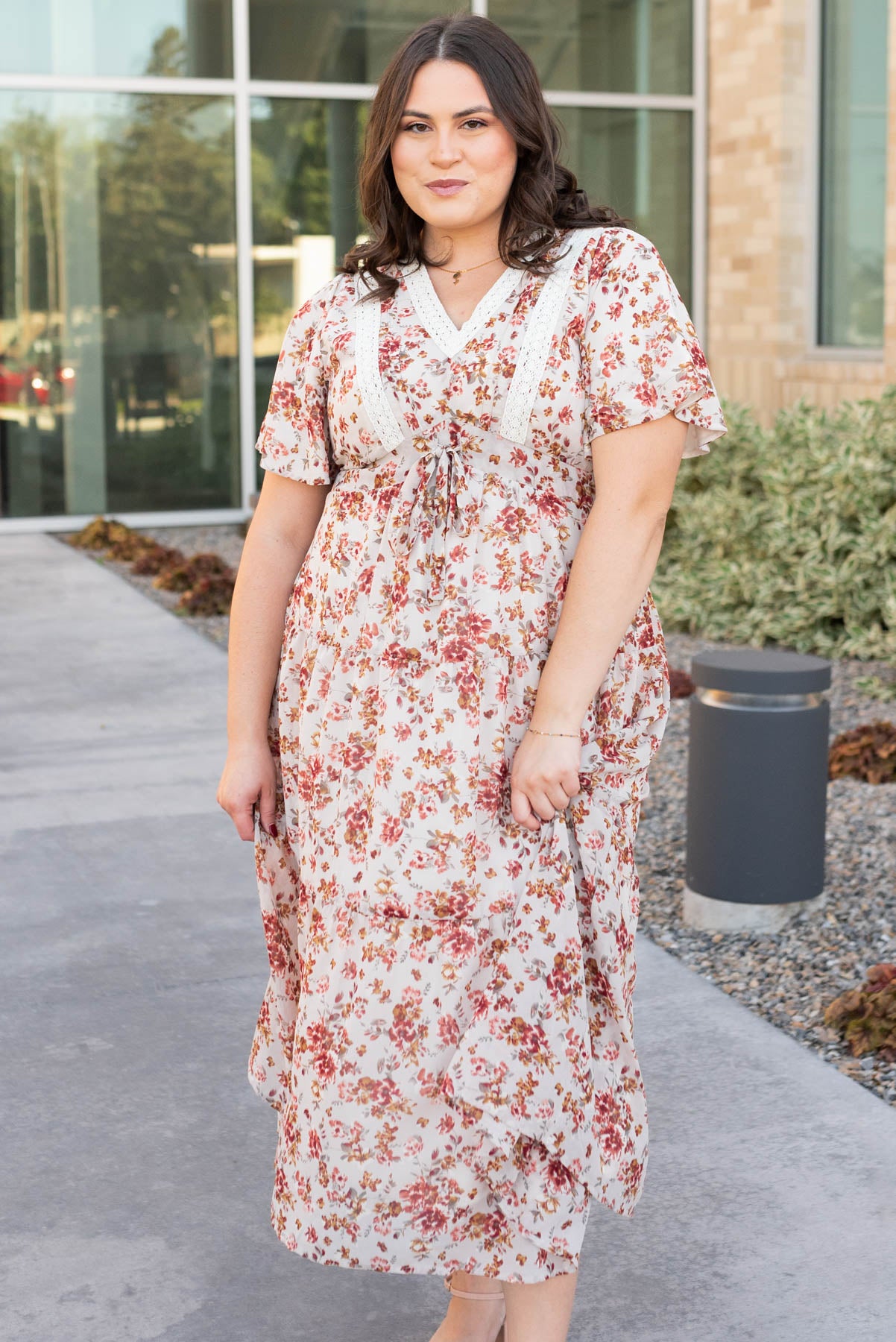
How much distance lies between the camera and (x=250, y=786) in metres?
2.29

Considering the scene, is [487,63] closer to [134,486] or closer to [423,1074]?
[423,1074]

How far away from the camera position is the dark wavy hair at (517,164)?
205 centimetres

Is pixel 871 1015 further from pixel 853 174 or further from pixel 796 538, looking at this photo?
pixel 853 174

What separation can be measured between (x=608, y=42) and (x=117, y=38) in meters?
3.68

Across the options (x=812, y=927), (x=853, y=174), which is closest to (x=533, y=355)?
(x=812, y=927)

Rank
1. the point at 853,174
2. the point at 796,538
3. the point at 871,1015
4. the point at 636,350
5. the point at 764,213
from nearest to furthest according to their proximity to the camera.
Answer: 1. the point at 636,350
2. the point at 871,1015
3. the point at 796,538
4. the point at 853,174
5. the point at 764,213

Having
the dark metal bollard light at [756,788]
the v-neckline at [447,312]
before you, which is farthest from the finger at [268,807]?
the dark metal bollard light at [756,788]

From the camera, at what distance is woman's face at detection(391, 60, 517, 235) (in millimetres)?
2051

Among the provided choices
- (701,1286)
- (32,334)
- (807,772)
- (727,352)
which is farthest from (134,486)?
(701,1286)

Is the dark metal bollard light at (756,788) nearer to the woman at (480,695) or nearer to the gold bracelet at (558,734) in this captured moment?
the woman at (480,695)

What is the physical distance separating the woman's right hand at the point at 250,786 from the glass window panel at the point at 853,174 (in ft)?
29.2

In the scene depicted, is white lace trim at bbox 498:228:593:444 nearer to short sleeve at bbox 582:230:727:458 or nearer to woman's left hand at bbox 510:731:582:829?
short sleeve at bbox 582:230:727:458

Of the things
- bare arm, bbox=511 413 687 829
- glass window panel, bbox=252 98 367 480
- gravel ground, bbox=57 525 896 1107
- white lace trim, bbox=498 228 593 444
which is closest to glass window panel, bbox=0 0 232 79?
glass window panel, bbox=252 98 367 480

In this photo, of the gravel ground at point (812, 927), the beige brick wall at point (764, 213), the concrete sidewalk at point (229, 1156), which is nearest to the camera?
the concrete sidewalk at point (229, 1156)
